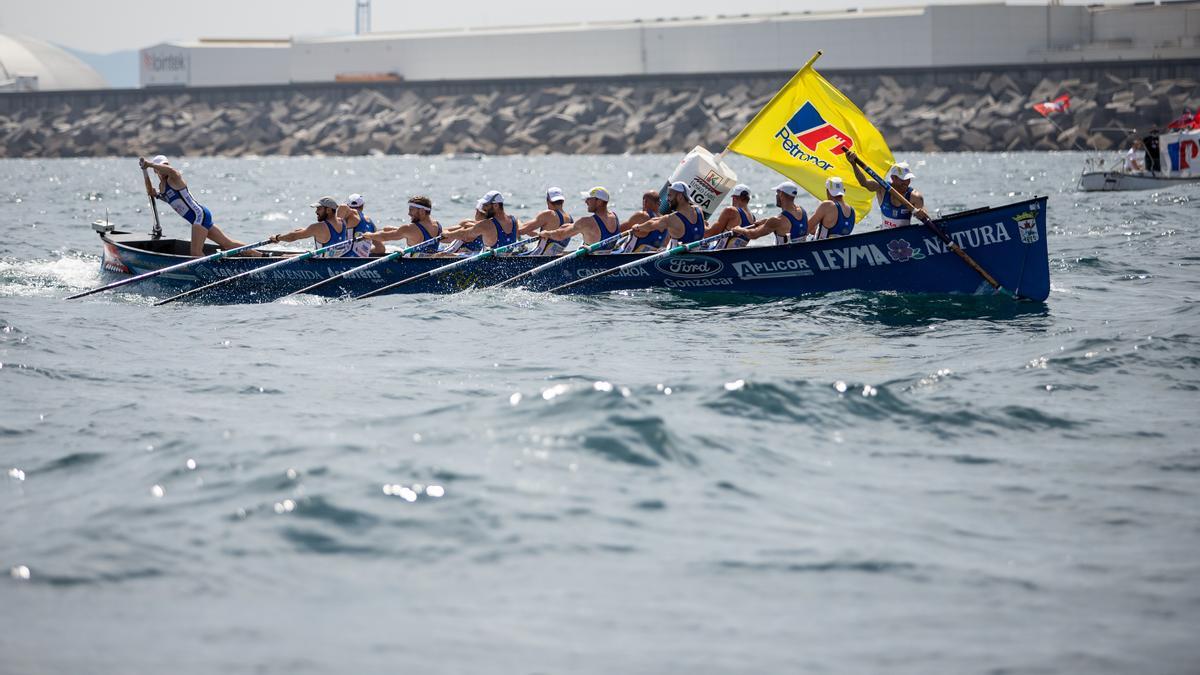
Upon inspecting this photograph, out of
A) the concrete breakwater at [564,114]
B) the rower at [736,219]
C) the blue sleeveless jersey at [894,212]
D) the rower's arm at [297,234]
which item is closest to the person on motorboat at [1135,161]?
the blue sleeveless jersey at [894,212]

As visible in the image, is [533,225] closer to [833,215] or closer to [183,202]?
[833,215]

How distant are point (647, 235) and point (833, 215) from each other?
2.50 meters

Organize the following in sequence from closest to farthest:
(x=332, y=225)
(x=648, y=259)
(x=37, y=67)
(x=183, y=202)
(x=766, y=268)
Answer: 1. (x=766, y=268)
2. (x=648, y=259)
3. (x=183, y=202)
4. (x=332, y=225)
5. (x=37, y=67)

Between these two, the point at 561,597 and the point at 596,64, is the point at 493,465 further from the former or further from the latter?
the point at 596,64

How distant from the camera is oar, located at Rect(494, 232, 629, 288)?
17.3 m

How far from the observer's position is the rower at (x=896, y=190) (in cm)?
1686

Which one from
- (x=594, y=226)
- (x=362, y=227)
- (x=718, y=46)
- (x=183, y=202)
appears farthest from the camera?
(x=718, y=46)

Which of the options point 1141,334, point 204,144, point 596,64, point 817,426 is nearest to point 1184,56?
point 596,64

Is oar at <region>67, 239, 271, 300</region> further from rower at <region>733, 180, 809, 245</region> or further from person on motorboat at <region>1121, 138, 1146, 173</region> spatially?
person on motorboat at <region>1121, 138, 1146, 173</region>

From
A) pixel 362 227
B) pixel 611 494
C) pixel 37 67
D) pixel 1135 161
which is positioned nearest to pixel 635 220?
pixel 362 227

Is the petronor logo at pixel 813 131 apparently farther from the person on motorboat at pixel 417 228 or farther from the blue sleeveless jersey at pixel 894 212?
the person on motorboat at pixel 417 228

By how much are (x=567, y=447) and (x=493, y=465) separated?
59cm

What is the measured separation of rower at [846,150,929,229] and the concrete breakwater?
5745 centimetres

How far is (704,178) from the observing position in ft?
61.5
